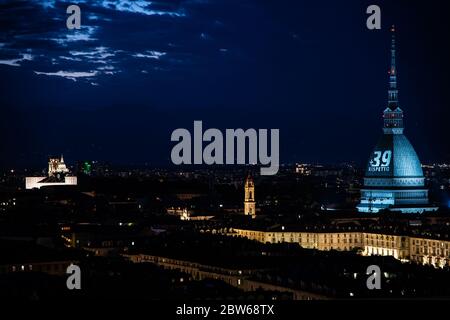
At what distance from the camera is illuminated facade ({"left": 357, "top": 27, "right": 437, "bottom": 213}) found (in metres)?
98.0

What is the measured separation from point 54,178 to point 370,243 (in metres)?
103

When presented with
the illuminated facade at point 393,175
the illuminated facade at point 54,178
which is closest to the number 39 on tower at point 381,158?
the illuminated facade at point 393,175

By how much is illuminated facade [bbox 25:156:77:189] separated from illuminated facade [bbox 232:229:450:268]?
86.7 metres

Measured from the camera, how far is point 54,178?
174125 mm

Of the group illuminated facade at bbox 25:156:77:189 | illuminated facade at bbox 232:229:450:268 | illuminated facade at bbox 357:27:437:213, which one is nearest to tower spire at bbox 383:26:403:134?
illuminated facade at bbox 357:27:437:213

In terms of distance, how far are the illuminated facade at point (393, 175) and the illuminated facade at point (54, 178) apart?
71.8 metres

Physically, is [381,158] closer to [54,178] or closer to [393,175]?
[393,175]

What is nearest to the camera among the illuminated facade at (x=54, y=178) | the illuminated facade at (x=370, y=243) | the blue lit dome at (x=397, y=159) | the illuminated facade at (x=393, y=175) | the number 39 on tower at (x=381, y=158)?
the illuminated facade at (x=370, y=243)

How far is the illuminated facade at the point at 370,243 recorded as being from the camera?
69.9 metres

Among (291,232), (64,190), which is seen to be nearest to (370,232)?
(291,232)

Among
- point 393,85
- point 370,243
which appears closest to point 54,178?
point 393,85

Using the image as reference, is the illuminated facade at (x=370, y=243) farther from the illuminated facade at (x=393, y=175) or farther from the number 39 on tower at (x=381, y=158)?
the number 39 on tower at (x=381, y=158)

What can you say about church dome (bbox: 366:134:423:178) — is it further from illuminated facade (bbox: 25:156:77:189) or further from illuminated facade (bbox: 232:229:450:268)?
illuminated facade (bbox: 25:156:77:189)
